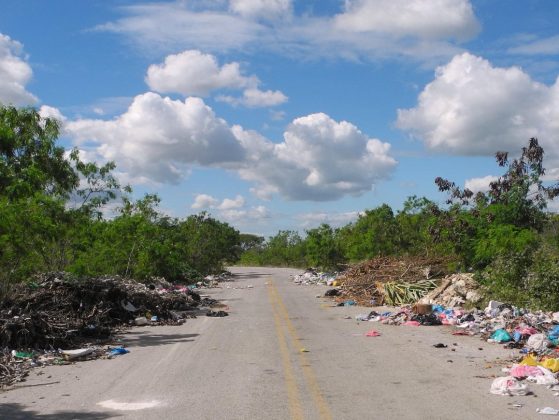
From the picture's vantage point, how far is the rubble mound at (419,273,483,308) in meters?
20.4

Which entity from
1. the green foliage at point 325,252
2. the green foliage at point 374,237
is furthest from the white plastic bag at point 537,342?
the green foliage at point 325,252

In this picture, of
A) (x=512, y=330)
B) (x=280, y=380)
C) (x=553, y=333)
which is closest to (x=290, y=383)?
(x=280, y=380)

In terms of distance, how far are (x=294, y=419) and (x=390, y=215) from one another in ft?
140

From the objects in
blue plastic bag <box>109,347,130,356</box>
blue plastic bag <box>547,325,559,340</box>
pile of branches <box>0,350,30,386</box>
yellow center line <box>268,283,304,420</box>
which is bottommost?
blue plastic bag <box>547,325,559,340</box>

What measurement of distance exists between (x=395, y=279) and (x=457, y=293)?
20.2ft

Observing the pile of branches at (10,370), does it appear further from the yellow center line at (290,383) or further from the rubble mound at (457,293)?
the rubble mound at (457,293)

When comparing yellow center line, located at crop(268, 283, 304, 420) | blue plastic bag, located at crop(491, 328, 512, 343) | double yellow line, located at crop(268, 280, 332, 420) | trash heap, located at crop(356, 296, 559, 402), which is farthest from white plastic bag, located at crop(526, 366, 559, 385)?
Result: blue plastic bag, located at crop(491, 328, 512, 343)

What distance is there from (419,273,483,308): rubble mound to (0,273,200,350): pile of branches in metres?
9.45

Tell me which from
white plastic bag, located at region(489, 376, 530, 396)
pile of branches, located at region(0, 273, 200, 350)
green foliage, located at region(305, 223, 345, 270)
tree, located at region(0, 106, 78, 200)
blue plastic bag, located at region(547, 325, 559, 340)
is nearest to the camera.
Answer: white plastic bag, located at region(489, 376, 530, 396)

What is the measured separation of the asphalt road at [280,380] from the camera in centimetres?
738

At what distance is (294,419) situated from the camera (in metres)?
6.95

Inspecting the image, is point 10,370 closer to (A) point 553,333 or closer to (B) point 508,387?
(B) point 508,387

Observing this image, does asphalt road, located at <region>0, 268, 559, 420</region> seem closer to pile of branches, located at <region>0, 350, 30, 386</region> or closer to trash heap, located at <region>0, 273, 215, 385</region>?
pile of branches, located at <region>0, 350, 30, 386</region>

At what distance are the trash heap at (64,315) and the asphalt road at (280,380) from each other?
78 centimetres
